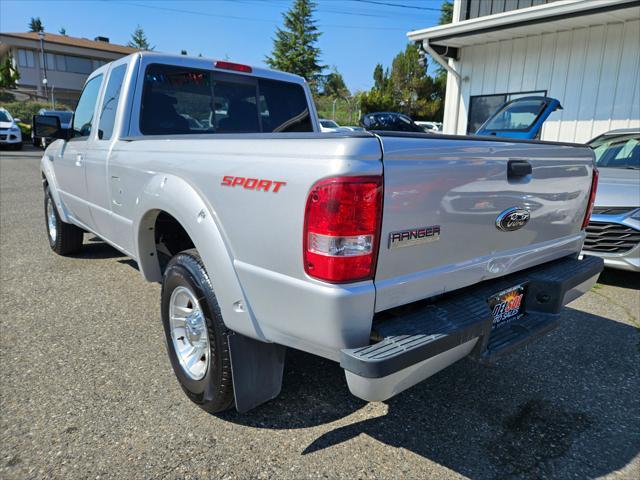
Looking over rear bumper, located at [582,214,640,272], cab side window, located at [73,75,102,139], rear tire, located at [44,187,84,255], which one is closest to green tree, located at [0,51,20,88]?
rear tire, located at [44,187,84,255]

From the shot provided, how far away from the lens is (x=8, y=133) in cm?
2031

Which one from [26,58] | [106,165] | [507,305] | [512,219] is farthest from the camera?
[26,58]

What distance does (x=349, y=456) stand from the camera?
92.0 inches

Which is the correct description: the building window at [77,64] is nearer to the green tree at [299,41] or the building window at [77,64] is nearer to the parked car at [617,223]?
the green tree at [299,41]

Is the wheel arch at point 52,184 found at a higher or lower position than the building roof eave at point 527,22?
lower

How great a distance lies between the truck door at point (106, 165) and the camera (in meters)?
3.53

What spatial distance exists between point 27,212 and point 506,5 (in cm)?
1115

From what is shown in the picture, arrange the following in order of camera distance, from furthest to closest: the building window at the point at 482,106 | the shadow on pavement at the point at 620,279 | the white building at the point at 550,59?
the building window at the point at 482,106
the white building at the point at 550,59
the shadow on pavement at the point at 620,279

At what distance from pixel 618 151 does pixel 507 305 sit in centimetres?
486

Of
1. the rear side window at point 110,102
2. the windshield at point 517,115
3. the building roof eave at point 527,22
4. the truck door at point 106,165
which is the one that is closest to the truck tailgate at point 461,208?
the truck door at point 106,165

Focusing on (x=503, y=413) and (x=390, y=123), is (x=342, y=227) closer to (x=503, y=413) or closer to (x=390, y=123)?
(x=503, y=413)

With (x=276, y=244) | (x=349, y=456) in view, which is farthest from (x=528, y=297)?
(x=276, y=244)

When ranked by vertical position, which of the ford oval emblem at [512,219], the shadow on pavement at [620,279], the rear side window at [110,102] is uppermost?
the rear side window at [110,102]

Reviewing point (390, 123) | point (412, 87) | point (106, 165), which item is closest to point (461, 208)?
point (106, 165)
